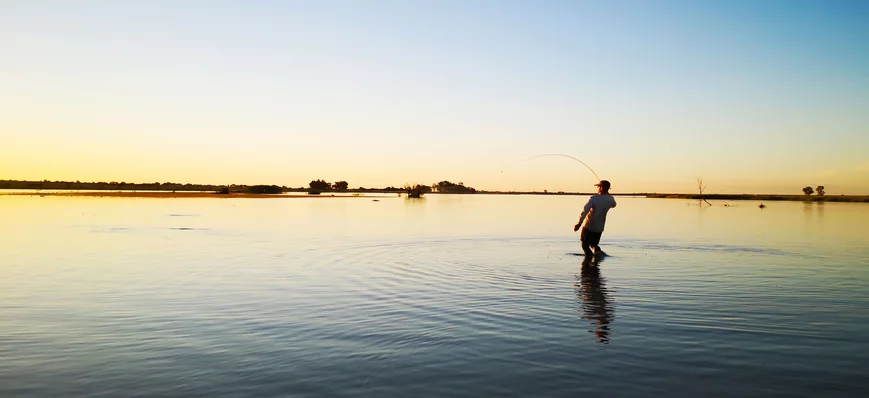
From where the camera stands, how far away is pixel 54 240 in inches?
991

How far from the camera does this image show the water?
276 inches

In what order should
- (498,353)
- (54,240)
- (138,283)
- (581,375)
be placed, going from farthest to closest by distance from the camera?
1. (54,240)
2. (138,283)
3. (498,353)
4. (581,375)

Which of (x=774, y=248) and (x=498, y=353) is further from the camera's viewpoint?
(x=774, y=248)

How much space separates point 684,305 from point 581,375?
5.71m

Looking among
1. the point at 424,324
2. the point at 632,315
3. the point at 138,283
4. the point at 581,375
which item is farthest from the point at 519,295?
the point at 138,283

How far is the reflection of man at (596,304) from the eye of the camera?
9742 millimetres

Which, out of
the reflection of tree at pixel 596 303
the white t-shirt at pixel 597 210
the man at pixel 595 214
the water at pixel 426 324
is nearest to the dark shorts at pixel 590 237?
the man at pixel 595 214

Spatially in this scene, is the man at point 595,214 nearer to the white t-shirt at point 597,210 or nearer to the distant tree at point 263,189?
A: the white t-shirt at point 597,210

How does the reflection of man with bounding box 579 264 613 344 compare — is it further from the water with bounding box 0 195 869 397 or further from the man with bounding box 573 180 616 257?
the man with bounding box 573 180 616 257

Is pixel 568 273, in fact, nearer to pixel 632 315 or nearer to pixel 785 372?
pixel 632 315

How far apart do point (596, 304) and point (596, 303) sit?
0.12m

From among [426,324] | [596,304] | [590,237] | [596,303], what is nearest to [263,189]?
[590,237]

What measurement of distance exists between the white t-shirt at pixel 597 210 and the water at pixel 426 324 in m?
1.57

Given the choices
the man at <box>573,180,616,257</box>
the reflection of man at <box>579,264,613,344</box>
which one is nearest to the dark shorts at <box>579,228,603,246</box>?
the man at <box>573,180,616,257</box>
